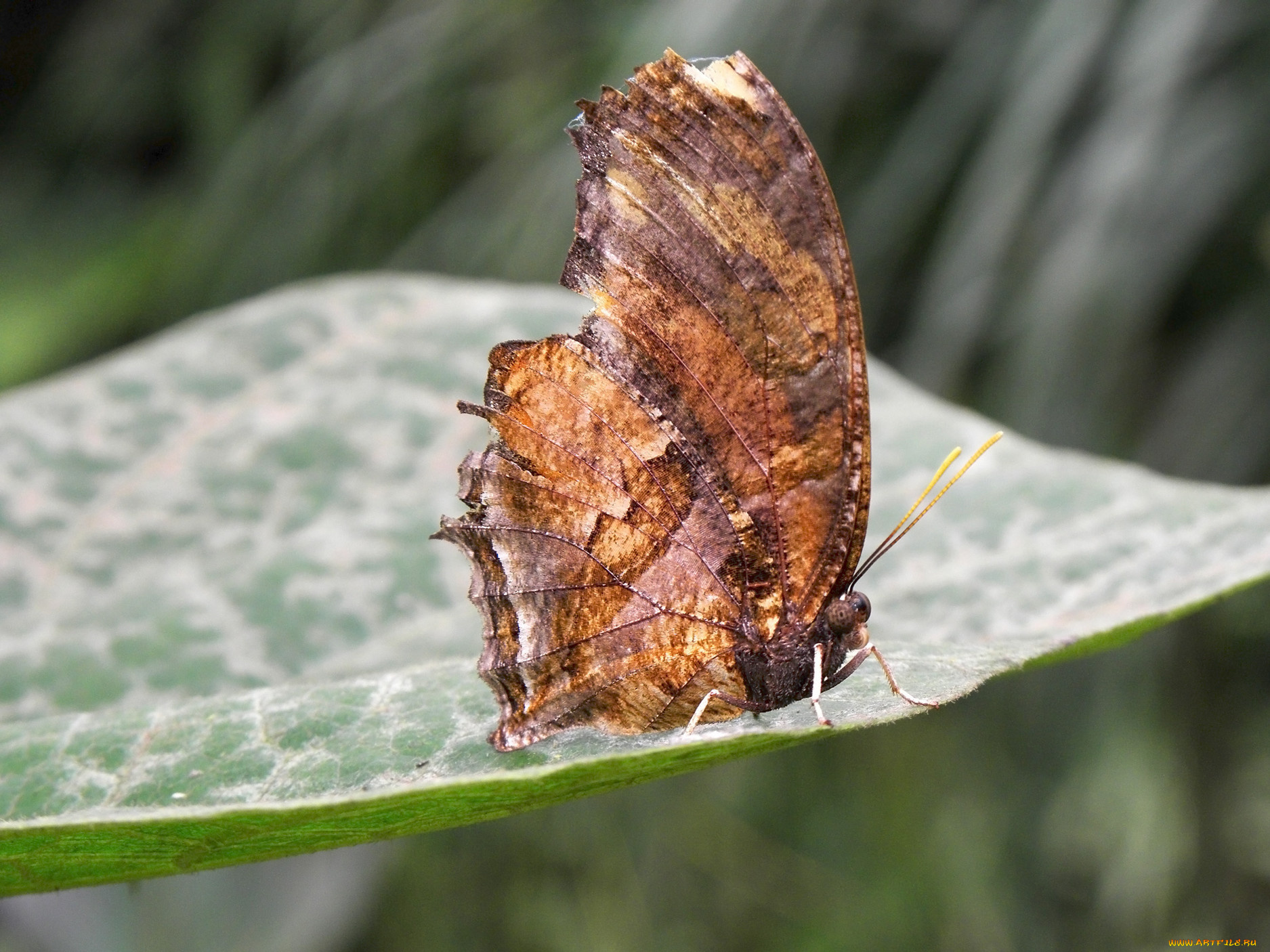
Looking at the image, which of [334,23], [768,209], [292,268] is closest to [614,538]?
[768,209]

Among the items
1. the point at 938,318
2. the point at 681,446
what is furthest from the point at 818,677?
the point at 938,318

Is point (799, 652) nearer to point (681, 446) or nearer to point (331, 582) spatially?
point (681, 446)

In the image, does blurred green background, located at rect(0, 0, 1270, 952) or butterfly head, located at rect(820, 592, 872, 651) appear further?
blurred green background, located at rect(0, 0, 1270, 952)

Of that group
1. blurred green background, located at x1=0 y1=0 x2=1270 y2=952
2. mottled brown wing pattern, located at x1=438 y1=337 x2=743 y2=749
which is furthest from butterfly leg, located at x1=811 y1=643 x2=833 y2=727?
blurred green background, located at x1=0 y1=0 x2=1270 y2=952

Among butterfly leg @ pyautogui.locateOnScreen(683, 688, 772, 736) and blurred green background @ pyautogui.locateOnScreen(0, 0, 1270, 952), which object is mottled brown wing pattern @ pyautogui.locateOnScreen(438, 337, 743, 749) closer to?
butterfly leg @ pyautogui.locateOnScreen(683, 688, 772, 736)

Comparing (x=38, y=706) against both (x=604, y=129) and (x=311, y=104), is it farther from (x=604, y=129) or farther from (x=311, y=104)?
(x=311, y=104)

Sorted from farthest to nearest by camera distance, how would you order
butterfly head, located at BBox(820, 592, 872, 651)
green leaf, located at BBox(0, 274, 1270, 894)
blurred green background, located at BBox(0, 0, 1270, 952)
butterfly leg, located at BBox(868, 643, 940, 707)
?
1. blurred green background, located at BBox(0, 0, 1270, 952)
2. butterfly head, located at BBox(820, 592, 872, 651)
3. butterfly leg, located at BBox(868, 643, 940, 707)
4. green leaf, located at BBox(0, 274, 1270, 894)
